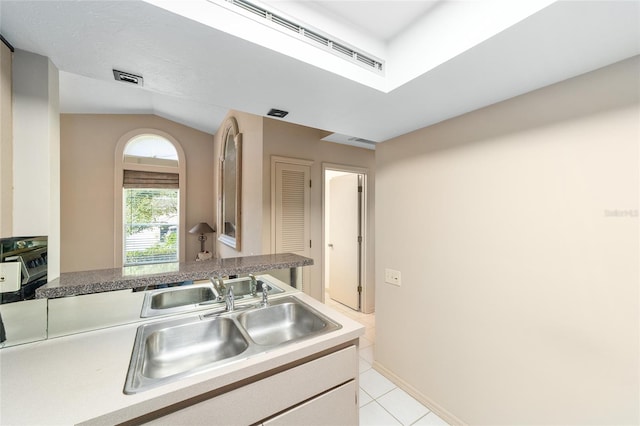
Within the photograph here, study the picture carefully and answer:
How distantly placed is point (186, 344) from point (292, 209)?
1.85 meters

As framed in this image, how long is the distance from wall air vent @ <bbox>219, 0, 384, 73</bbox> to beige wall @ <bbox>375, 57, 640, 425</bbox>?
781 mm

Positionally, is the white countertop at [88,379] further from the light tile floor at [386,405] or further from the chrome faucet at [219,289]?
the light tile floor at [386,405]

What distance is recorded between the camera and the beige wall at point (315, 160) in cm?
275

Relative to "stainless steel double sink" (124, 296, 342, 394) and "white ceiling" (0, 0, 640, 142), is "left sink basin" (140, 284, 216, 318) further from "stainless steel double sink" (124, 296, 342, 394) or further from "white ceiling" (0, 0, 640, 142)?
"white ceiling" (0, 0, 640, 142)

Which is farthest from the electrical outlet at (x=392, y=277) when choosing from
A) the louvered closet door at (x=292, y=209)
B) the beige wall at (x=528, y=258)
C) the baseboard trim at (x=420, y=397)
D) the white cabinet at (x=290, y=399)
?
the louvered closet door at (x=292, y=209)

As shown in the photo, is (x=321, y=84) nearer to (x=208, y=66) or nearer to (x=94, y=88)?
(x=208, y=66)

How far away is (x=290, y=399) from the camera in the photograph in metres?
1.04

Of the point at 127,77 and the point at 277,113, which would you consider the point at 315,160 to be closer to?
the point at 277,113

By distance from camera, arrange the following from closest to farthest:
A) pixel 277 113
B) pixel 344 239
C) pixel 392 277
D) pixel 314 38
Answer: pixel 314 38
pixel 277 113
pixel 392 277
pixel 344 239

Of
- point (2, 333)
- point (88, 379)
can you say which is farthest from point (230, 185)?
point (88, 379)

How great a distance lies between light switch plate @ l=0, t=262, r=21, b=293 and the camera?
0.94 metres

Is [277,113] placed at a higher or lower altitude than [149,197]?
higher

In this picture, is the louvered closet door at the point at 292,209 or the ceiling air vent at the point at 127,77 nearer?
the ceiling air vent at the point at 127,77

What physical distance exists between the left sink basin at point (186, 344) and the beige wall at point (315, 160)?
4.72 feet
